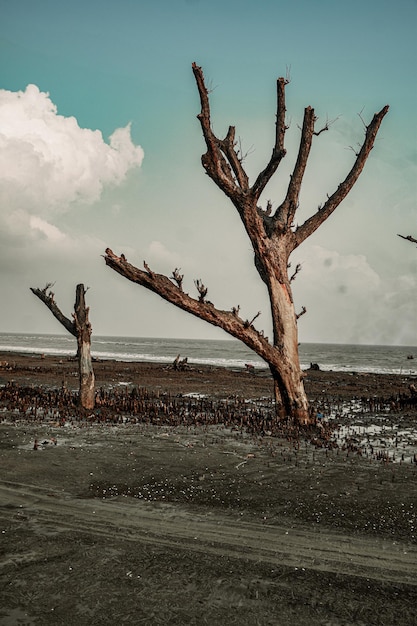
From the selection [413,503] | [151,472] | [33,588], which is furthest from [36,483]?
[413,503]

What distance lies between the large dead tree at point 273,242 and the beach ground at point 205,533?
2.97 m

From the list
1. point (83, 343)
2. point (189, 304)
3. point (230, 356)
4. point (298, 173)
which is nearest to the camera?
point (189, 304)

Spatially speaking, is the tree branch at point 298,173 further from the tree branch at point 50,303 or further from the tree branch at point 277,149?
the tree branch at point 50,303

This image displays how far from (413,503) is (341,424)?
6.55 metres

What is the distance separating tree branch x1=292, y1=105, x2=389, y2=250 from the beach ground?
6.00 m

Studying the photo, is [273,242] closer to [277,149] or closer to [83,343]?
[277,149]

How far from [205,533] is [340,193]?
402 inches

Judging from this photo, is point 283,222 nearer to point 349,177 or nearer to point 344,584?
point 349,177

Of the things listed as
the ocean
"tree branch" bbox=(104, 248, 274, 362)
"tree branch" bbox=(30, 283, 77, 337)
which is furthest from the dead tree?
the ocean

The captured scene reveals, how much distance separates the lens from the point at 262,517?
4980mm

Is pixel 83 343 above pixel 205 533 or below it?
above

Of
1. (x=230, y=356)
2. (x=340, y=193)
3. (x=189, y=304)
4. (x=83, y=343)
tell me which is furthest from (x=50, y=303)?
(x=230, y=356)

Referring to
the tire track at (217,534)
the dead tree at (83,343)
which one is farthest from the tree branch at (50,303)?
the tire track at (217,534)

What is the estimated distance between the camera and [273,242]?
11.6 meters
